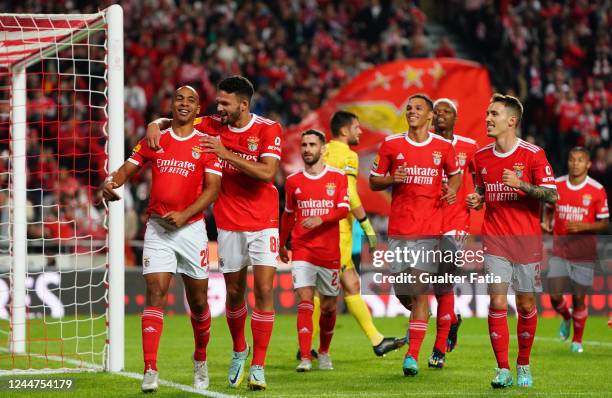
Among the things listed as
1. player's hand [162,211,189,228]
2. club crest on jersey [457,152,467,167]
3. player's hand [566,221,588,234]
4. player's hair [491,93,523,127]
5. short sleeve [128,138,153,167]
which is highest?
player's hair [491,93,523,127]

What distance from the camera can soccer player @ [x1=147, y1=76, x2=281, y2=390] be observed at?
850 centimetres

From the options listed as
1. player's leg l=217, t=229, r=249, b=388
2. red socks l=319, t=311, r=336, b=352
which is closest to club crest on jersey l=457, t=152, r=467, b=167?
red socks l=319, t=311, r=336, b=352

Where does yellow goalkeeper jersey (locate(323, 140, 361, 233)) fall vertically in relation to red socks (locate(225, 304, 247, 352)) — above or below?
above

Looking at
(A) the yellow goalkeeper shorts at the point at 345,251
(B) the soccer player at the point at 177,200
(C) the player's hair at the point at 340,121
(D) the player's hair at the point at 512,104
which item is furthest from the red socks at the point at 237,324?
(C) the player's hair at the point at 340,121

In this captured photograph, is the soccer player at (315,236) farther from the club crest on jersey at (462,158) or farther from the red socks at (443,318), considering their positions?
the club crest on jersey at (462,158)

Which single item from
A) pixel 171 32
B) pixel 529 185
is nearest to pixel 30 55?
pixel 529 185

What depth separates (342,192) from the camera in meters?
10.3

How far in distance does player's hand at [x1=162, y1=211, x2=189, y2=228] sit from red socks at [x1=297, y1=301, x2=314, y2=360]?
90.6 inches

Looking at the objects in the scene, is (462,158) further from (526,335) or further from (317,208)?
(526,335)

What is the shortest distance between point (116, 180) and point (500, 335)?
3.08 m

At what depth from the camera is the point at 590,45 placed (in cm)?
2497

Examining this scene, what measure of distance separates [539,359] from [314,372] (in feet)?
8.34

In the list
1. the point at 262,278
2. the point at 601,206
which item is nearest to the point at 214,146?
the point at 262,278

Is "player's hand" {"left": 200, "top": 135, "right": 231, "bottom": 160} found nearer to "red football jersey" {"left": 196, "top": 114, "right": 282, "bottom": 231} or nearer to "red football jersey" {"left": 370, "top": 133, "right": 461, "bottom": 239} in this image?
"red football jersey" {"left": 196, "top": 114, "right": 282, "bottom": 231}
